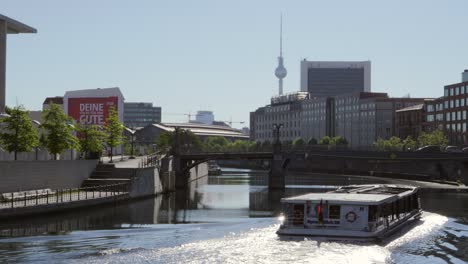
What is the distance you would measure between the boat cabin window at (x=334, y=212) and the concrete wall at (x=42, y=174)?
37972 millimetres

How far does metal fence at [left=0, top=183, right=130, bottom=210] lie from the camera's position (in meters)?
66.7

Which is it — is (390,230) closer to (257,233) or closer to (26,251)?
(257,233)

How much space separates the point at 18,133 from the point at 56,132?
9.24m

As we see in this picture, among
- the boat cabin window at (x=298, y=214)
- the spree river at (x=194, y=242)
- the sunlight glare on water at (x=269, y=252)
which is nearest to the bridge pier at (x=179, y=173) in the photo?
the spree river at (x=194, y=242)

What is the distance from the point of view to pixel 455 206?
85.1 metres

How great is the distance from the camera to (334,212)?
163 ft

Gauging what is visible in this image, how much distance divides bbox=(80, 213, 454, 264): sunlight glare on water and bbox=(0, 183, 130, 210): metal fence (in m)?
24.9

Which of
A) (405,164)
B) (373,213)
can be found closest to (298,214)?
(373,213)

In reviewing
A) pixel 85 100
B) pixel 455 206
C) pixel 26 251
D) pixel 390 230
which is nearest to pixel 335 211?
pixel 390 230

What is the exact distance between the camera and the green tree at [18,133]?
3236 inches

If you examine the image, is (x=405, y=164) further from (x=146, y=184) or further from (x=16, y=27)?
(x=16, y=27)

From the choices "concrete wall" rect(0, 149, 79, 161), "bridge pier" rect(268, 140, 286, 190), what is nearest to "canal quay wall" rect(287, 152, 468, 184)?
"bridge pier" rect(268, 140, 286, 190)

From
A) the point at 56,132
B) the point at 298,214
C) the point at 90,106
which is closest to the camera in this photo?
the point at 298,214

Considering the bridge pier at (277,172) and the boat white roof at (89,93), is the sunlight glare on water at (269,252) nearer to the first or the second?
the bridge pier at (277,172)
